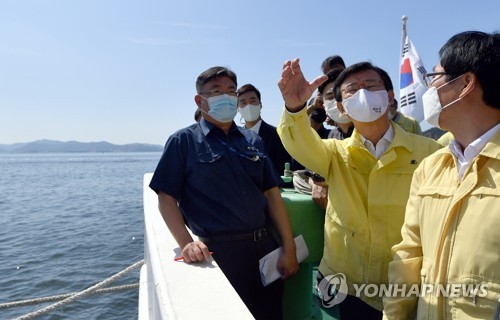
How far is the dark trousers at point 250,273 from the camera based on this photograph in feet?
7.46

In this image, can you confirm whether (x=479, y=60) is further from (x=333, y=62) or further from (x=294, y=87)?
(x=333, y=62)

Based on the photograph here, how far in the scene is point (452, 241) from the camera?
133 centimetres

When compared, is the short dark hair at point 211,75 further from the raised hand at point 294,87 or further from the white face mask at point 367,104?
the white face mask at point 367,104

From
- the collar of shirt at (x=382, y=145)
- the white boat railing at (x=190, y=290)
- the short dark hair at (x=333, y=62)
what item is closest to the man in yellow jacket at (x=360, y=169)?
the collar of shirt at (x=382, y=145)

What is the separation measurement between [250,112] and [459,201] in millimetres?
3140

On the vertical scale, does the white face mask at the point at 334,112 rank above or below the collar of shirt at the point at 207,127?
above

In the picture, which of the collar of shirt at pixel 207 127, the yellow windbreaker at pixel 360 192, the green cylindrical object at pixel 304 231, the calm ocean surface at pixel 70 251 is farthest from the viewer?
the calm ocean surface at pixel 70 251

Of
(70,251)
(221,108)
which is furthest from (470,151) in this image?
(70,251)

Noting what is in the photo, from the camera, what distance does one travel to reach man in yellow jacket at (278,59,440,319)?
6.39 feet

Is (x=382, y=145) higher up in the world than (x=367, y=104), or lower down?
lower down

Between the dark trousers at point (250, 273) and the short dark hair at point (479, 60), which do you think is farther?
the dark trousers at point (250, 273)

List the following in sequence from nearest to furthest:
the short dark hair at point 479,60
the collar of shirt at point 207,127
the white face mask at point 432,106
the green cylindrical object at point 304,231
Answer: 1. the short dark hair at point 479,60
2. the white face mask at point 432,106
3. the collar of shirt at point 207,127
4. the green cylindrical object at point 304,231

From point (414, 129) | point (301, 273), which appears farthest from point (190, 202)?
point (414, 129)

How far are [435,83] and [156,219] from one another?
2.04 meters
